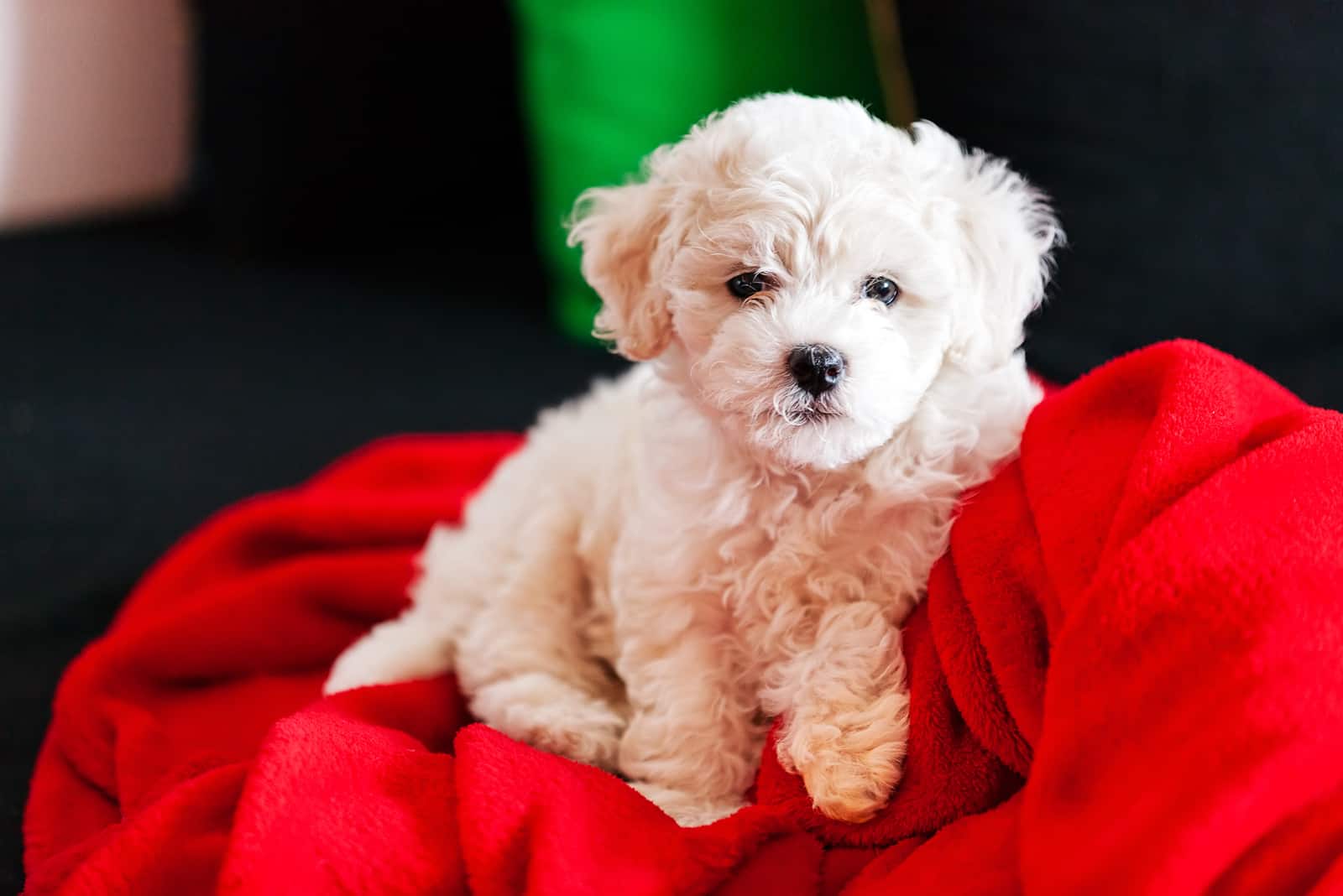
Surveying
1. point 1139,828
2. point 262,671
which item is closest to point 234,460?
point 262,671

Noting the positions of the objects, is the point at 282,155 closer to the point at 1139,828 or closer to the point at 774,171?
the point at 774,171

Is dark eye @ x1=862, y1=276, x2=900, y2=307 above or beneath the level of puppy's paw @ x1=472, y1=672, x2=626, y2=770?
above

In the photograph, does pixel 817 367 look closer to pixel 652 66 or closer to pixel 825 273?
pixel 825 273

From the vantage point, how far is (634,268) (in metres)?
1.72

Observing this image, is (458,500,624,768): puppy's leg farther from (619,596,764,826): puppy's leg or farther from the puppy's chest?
the puppy's chest

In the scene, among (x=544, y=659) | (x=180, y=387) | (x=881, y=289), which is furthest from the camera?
(x=180, y=387)

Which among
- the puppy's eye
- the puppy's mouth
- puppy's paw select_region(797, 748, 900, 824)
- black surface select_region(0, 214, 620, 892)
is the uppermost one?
the puppy's eye

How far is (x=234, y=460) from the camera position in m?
2.95

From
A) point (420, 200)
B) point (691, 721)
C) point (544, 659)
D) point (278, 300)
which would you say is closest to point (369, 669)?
point (544, 659)

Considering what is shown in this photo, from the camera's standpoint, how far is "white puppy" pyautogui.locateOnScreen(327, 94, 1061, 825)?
148cm

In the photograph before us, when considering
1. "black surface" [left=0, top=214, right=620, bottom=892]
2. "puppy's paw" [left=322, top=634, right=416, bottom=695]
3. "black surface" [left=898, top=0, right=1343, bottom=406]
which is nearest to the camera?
"puppy's paw" [left=322, top=634, right=416, bottom=695]

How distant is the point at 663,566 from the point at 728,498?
13 centimetres

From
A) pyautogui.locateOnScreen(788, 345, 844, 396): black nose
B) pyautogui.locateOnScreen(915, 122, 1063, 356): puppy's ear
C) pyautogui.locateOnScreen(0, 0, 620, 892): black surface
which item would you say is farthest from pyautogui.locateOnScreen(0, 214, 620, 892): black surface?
pyautogui.locateOnScreen(915, 122, 1063, 356): puppy's ear

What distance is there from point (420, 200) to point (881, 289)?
272 cm
